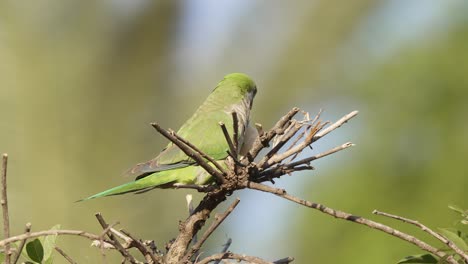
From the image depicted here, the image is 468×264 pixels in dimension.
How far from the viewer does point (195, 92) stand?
343 inches

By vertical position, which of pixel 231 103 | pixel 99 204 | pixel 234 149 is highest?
pixel 99 204

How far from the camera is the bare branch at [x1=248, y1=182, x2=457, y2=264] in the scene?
6.28 ft

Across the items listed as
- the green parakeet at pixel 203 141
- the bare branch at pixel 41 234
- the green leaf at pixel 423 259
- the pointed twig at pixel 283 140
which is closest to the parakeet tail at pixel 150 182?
the green parakeet at pixel 203 141

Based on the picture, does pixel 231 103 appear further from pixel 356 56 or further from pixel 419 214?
pixel 356 56

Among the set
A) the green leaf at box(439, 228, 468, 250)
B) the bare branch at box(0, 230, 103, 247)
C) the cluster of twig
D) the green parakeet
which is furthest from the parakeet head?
the bare branch at box(0, 230, 103, 247)

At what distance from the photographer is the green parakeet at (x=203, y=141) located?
3.17 metres

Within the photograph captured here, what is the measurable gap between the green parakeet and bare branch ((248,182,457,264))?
3.11ft

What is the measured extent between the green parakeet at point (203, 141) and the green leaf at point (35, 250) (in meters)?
0.69

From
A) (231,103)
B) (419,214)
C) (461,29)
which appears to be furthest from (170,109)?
(231,103)

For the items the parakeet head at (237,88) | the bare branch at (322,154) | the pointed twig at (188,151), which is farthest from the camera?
the parakeet head at (237,88)

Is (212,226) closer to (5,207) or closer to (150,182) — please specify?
(5,207)

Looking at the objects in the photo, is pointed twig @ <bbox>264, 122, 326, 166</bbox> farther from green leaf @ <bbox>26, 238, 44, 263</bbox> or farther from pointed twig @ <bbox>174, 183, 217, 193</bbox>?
green leaf @ <bbox>26, 238, 44, 263</bbox>

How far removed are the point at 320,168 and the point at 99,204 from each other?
122 inches

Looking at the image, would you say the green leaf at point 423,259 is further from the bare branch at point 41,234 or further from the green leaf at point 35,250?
the green leaf at point 35,250
